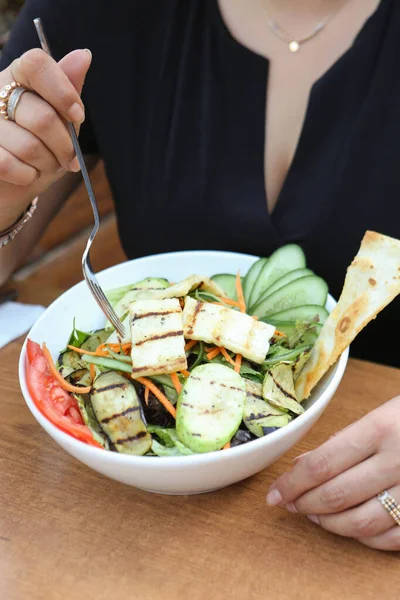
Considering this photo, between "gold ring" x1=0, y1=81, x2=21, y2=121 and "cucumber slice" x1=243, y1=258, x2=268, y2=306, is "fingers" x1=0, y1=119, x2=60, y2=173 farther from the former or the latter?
"cucumber slice" x1=243, y1=258, x2=268, y2=306

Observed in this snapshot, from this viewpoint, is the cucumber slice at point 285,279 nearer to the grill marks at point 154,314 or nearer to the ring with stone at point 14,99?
the grill marks at point 154,314

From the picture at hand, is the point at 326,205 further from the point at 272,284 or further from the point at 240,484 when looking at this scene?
the point at 240,484

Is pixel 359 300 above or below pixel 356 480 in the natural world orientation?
above

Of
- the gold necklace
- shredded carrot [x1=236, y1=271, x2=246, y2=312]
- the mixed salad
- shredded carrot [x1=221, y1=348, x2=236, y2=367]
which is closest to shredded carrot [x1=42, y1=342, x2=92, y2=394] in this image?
the mixed salad

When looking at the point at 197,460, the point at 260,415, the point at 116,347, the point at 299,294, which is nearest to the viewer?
the point at 197,460

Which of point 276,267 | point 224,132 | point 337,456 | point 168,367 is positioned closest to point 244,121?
point 224,132

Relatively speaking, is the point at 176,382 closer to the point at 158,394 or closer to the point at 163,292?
the point at 158,394

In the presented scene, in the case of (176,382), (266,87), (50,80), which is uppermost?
(50,80)

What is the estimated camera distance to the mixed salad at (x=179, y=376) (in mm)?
785

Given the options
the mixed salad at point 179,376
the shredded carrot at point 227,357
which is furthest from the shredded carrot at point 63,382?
the shredded carrot at point 227,357

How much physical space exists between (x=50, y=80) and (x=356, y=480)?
72cm

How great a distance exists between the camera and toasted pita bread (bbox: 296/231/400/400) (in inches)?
32.8

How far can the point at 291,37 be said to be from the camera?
136 centimetres

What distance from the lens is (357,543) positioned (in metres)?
0.78
